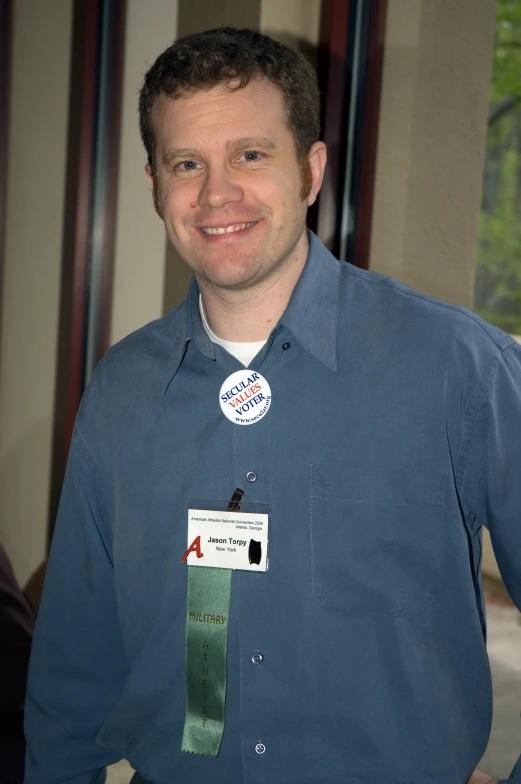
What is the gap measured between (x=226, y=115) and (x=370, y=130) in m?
1.50

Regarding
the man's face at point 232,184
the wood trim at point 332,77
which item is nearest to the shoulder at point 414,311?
the man's face at point 232,184

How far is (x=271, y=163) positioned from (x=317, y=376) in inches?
13.0

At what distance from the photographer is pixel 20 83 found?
8.36 ft

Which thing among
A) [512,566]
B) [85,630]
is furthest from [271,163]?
[85,630]

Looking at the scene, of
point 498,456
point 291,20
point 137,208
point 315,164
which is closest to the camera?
point 498,456

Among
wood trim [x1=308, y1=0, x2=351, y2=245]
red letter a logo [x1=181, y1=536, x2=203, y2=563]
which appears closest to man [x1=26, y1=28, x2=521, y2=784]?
red letter a logo [x1=181, y1=536, x2=203, y2=563]

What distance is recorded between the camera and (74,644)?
1.38m

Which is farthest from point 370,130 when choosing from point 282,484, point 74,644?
point 74,644

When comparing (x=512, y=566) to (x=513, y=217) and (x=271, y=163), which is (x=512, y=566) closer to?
(x=271, y=163)

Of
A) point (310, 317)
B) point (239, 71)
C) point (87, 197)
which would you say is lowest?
point (310, 317)

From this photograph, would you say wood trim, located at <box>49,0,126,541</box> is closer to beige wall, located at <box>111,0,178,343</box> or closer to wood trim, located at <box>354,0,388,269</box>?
beige wall, located at <box>111,0,178,343</box>

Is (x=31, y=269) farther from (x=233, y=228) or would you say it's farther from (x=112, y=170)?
(x=233, y=228)

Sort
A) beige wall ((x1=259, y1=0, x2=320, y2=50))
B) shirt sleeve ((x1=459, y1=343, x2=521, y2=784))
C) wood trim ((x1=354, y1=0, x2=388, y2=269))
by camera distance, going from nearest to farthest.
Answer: shirt sleeve ((x1=459, y1=343, x2=521, y2=784)), beige wall ((x1=259, y1=0, x2=320, y2=50)), wood trim ((x1=354, y1=0, x2=388, y2=269))

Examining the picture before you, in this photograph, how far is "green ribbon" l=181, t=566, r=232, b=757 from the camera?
3.84 feet
